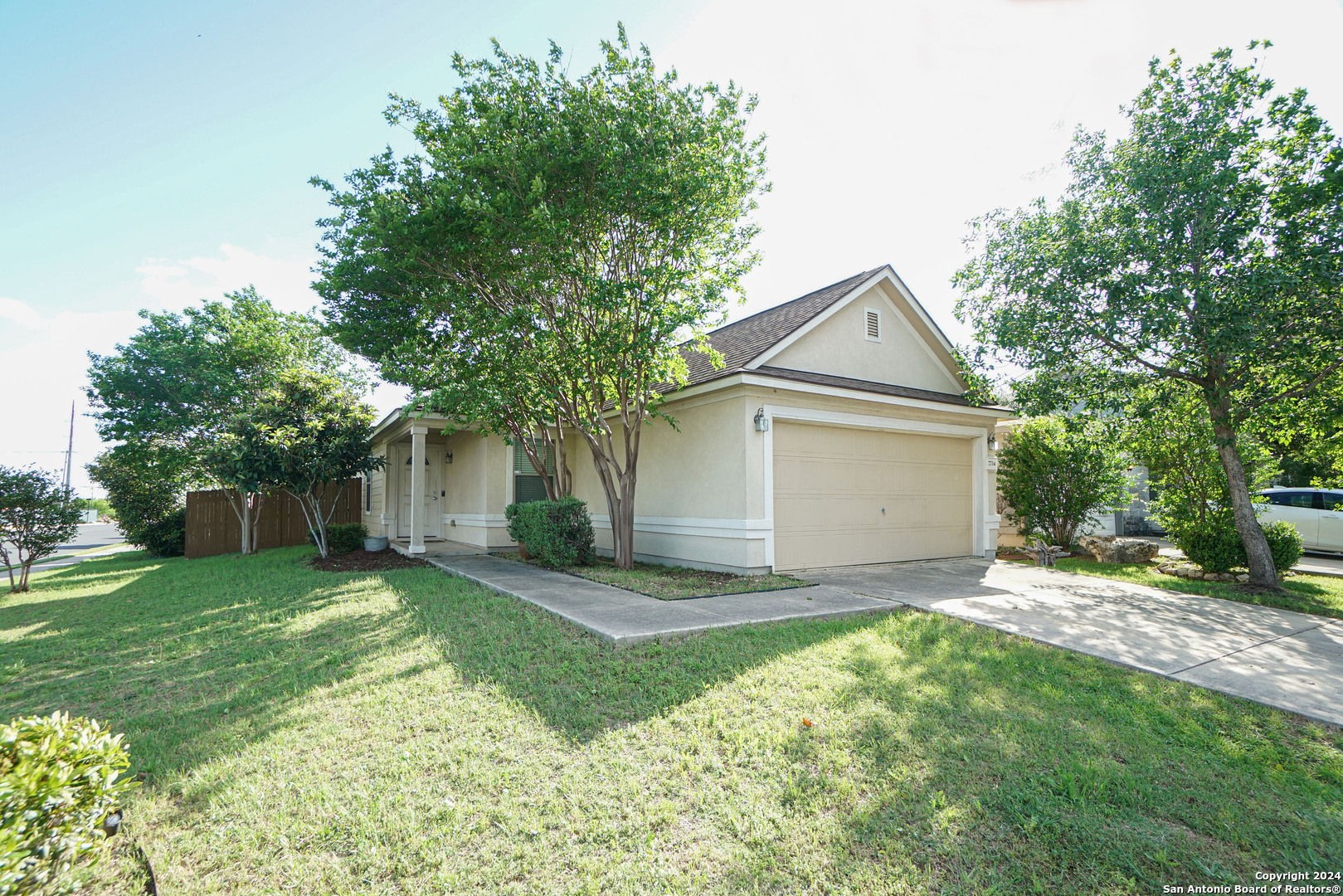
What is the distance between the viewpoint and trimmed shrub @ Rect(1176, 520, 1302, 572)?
9.53 m

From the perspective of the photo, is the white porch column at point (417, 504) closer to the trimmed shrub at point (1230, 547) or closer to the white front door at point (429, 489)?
the white front door at point (429, 489)

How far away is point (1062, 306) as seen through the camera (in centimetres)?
939

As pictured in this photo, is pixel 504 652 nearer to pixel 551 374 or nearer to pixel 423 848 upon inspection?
pixel 423 848

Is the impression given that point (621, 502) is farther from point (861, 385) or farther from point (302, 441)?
point (302, 441)

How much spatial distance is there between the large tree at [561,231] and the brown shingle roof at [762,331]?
104 cm

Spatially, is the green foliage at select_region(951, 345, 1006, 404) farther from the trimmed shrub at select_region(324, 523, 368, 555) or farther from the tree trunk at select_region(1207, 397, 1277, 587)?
the trimmed shrub at select_region(324, 523, 368, 555)

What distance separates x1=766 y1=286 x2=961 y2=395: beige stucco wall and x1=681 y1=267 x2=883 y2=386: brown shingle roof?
0.96 ft

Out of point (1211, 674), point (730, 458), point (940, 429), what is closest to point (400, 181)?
point (730, 458)

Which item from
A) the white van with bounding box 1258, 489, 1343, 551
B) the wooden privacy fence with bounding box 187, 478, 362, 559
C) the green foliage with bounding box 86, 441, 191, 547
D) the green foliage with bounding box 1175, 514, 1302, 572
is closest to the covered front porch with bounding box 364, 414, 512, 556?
the wooden privacy fence with bounding box 187, 478, 362, 559

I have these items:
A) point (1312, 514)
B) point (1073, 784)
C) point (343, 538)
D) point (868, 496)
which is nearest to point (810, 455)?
point (868, 496)

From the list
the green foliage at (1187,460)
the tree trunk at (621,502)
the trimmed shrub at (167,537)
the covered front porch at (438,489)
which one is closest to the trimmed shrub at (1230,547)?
the green foliage at (1187,460)

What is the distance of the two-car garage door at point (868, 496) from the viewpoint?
32.5 ft

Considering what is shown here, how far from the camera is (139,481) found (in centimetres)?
1828

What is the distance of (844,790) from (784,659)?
195 centimetres
